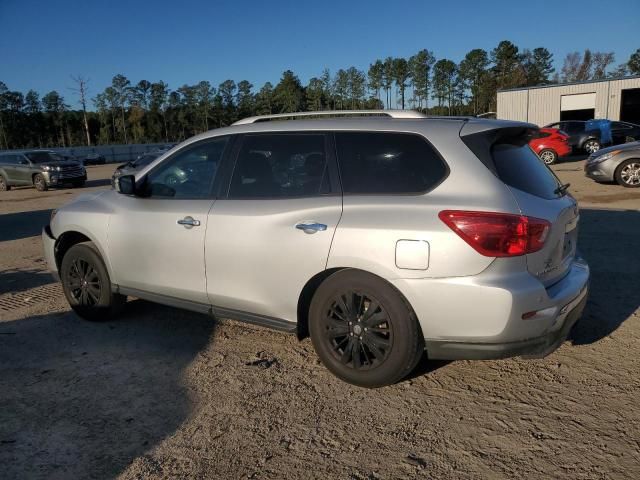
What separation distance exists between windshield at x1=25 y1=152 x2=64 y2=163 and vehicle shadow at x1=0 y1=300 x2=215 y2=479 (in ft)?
62.2

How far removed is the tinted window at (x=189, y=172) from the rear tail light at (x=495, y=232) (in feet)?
6.53

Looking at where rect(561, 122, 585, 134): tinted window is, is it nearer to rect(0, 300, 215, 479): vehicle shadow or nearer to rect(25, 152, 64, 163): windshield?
rect(25, 152, 64, 163): windshield

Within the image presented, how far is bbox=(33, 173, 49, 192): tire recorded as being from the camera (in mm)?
21000

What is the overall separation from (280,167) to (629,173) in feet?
39.7

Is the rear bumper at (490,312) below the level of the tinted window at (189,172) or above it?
below

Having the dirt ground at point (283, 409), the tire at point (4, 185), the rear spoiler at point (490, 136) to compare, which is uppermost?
the rear spoiler at point (490, 136)

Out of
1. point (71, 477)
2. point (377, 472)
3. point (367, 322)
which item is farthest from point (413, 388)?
point (71, 477)

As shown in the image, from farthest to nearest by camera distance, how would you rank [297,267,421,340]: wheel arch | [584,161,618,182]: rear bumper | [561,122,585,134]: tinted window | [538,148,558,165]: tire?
[561,122,585,134]: tinted window → [538,148,558,165]: tire → [584,161,618,182]: rear bumper → [297,267,421,340]: wheel arch

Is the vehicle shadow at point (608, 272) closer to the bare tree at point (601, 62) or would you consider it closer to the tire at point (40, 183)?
the tire at point (40, 183)

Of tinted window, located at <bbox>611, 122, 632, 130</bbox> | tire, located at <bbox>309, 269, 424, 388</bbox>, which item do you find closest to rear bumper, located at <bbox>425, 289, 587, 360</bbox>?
tire, located at <bbox>309, 269, 424, 388</bbox>

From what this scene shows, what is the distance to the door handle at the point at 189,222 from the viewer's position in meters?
4.01

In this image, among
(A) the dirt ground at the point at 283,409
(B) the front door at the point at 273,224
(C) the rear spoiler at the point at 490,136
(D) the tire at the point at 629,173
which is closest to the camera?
(A) the dirt ground at the point at 283,409

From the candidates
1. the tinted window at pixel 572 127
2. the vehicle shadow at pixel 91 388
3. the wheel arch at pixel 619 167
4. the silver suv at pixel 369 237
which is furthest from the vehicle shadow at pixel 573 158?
the vehicle shadow at pixel 91 388

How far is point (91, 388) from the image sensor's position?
368 cm
